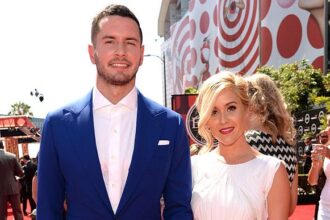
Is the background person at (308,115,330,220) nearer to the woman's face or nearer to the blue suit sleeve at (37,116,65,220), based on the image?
the woman's face

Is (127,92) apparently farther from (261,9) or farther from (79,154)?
(261,9)

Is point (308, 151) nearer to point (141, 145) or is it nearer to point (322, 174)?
point (322, 174)

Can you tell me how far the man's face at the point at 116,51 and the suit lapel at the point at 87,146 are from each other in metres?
0.22

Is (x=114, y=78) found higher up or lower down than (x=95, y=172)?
higher up

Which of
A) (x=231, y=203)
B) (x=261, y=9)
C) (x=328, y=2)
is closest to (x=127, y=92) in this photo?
(x=231, y=203)

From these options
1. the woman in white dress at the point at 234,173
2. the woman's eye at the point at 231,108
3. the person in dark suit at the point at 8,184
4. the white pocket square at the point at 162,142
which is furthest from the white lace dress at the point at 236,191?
the person in dark suit at the point at 8,184

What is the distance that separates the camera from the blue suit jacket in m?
2.29

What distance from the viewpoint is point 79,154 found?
2307 mm

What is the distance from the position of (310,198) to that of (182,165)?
448 inches

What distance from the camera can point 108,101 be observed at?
2406 millimetres

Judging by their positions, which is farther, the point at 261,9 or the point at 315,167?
the point at 261,9

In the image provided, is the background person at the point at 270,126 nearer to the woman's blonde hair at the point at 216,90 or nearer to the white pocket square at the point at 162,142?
the woman's blonde hair at the point at 216,90

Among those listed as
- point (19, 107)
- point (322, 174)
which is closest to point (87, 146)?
point (322, 174)

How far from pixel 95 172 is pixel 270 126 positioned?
155 cm
